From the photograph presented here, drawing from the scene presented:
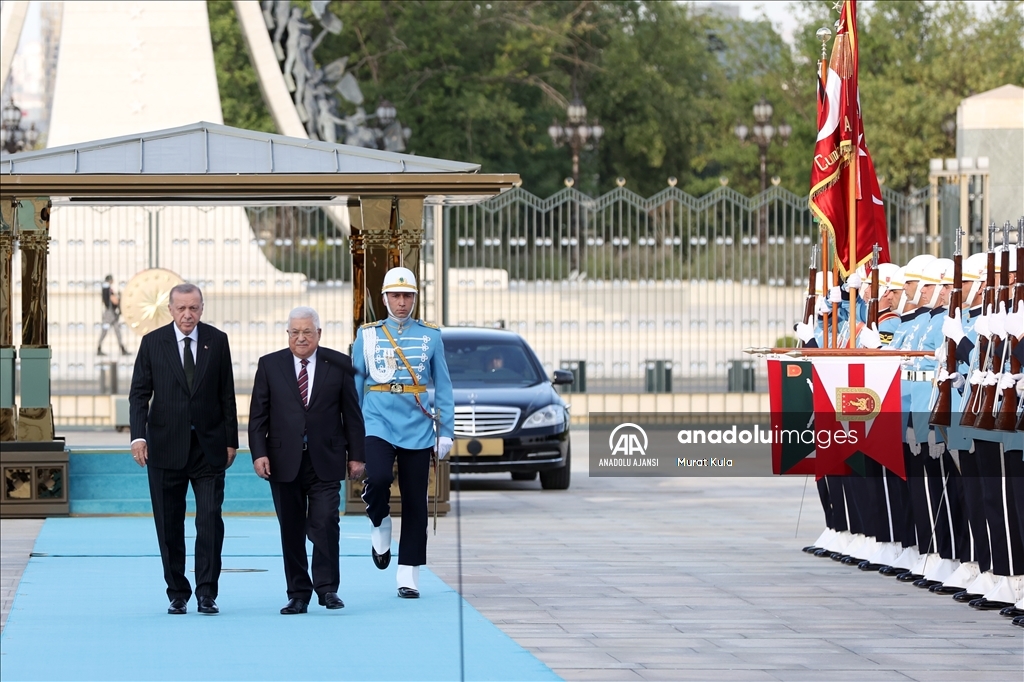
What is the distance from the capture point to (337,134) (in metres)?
42.3

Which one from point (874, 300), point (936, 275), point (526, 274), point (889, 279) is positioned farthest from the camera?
point (526, 274)

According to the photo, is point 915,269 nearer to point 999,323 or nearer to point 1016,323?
point 999,323

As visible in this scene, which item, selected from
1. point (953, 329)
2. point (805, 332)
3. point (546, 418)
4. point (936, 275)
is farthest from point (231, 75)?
point (953, 329)

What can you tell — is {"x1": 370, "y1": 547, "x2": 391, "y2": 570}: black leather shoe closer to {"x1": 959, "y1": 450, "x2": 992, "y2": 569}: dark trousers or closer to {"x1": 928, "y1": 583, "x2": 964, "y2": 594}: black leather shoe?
{"x1": 928, "y1": 583, "x2": 964, "y2": 594}: black leather shoe

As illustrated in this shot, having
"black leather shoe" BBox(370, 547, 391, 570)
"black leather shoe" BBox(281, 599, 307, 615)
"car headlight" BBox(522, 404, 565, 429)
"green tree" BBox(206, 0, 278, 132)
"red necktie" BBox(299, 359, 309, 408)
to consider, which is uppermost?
"green tree" BBox(206, 0, 278, 132)

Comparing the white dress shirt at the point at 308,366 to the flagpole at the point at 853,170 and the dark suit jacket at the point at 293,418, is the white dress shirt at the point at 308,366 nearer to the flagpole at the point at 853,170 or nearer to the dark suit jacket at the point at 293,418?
the dark suit jacket at the point at 293,418

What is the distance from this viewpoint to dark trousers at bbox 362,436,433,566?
11125 mm

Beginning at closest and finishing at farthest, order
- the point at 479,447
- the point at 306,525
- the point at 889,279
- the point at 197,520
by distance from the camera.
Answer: the point at 197,520
the point at 306,525
the point at 889,279
the point at 479,447

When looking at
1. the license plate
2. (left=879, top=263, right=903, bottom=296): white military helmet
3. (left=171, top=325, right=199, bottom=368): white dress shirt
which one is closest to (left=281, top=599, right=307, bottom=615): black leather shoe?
(left=171, top=325, right=199, bottom=368): white dress shirt

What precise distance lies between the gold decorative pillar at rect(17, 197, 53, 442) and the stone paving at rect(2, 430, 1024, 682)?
995 mm

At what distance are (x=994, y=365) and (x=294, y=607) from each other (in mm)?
3937

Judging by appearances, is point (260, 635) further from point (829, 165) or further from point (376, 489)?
point (829, 165)

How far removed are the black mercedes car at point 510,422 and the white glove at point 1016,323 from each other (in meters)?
8.35

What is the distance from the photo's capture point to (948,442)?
11.1 meters
